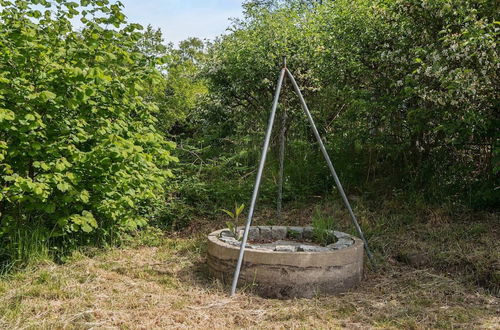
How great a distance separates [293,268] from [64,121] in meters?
2.64

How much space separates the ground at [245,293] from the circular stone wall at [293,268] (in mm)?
116

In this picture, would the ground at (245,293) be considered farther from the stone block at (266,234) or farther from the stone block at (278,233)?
the stone block at (278,233)

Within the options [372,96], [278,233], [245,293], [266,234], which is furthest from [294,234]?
[372,96]

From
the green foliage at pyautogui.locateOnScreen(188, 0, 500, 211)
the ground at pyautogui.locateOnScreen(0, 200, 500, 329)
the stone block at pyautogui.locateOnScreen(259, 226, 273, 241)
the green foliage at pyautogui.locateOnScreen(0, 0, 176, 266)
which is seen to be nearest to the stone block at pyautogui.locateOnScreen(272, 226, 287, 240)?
the stone block at pyautogui.locateOnScreen(259, 226, 273, 241)

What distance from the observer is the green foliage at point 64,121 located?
174 inches

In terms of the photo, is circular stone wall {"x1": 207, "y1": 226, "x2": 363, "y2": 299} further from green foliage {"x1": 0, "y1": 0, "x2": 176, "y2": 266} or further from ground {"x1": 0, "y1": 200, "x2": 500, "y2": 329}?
green foliage {"x1": 0, "y1": 0, "x2": 176, "y2": 266}

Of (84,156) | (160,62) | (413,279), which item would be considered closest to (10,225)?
(84,156)

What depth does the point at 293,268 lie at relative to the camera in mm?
4180

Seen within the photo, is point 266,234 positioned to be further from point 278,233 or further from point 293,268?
point 293,268

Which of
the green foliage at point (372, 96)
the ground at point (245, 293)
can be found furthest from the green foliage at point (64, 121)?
the green foliage at point (372, 96)

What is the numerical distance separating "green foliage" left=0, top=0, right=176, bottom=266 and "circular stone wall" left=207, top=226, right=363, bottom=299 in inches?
53.8

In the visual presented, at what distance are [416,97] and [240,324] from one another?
166 inches

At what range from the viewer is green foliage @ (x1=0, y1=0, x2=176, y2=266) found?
14.5 ft

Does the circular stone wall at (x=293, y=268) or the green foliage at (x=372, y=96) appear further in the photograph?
the green foliage at (x=372, y=96)
